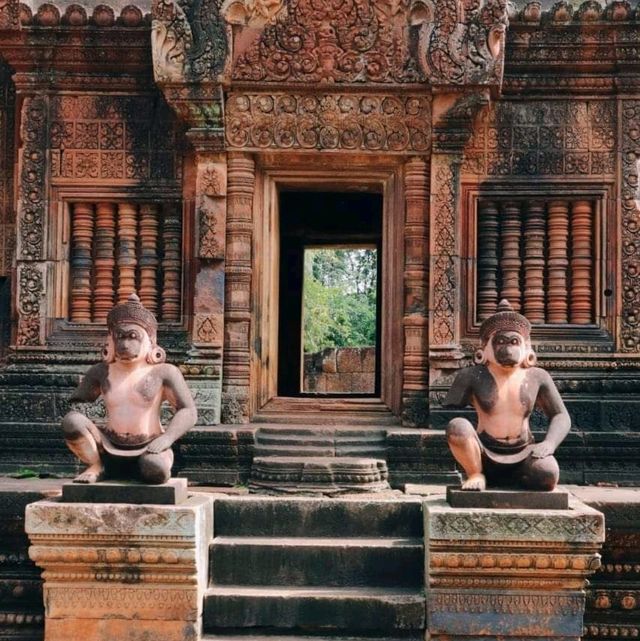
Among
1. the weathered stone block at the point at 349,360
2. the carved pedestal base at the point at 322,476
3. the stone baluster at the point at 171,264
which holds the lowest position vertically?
the carved pedestal base at the point at 322,476

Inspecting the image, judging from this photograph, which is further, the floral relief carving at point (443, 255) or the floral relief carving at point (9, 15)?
the floral relief carving at point (9, 15)

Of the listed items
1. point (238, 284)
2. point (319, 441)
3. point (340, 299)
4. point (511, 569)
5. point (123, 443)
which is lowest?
point (511, 569)

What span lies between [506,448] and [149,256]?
140 inches

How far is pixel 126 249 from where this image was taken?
7449mm

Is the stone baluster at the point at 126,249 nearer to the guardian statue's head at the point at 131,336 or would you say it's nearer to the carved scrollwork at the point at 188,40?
the carved scrollwork at the point at 188,40

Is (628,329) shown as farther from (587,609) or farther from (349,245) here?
(349,245)

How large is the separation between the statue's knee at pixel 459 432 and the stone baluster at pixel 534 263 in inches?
95.7

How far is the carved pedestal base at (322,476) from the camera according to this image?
20.6 feet

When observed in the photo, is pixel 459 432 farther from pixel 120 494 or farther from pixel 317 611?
pixel 120 494

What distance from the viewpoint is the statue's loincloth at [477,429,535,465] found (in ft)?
16.7

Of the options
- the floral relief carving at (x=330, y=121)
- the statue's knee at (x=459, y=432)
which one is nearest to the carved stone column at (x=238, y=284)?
the floral relief carving at (x=330, y=121)

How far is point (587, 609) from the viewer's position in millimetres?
5391

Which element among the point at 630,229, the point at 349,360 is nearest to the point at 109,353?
the point at 630,229

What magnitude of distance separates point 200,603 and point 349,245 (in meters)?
7.51
